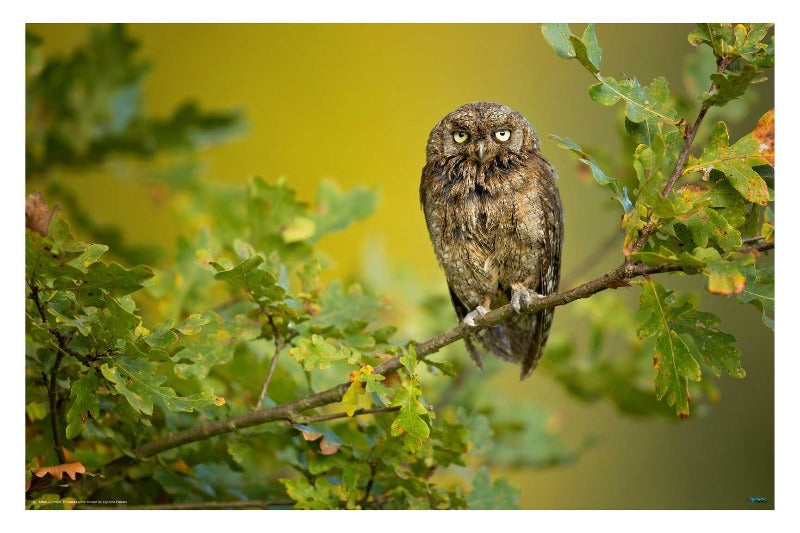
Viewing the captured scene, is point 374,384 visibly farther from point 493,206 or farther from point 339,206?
point 339,206

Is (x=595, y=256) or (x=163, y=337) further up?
(x=595, y=256)

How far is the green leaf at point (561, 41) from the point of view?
1406 mm

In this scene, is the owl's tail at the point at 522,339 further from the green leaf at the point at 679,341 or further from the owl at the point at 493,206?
the green leaf at the point at 679,341

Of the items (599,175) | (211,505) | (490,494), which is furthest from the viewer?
(490,494)

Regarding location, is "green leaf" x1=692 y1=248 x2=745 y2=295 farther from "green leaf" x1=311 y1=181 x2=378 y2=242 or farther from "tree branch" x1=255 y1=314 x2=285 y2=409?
"green leaf" x1=311 y1=181 x2=378 y2=242

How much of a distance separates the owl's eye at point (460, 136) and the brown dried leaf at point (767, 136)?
654 millimetres

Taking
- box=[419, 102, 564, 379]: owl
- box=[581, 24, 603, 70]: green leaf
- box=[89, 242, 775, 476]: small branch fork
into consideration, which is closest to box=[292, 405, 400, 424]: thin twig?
box=[89, 242, 775, 476]: small branch fork

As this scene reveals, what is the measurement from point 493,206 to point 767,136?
0.61 m

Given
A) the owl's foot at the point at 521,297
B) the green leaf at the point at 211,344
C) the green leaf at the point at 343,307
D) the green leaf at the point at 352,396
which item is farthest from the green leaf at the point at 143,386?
the owl's foot at the point at 521,297

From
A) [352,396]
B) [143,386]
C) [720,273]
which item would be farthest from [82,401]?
[720,273]

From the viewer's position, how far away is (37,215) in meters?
1.59

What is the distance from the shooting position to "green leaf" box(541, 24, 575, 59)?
4.61 feet
